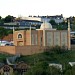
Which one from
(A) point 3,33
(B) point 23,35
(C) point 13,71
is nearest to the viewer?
(C) point 13,71

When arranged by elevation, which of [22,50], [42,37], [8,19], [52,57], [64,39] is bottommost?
[52,57]

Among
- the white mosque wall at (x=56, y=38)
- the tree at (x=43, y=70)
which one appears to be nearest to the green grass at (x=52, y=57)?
the white mosque wall at (x=56, y=38)

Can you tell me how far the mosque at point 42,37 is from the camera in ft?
179

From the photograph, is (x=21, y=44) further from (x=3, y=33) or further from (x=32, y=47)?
(x=3, y=33)

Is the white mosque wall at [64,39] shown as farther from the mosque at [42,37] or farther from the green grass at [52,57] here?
the green grass at [52,57]

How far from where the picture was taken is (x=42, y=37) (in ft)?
179

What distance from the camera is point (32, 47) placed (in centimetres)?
5338

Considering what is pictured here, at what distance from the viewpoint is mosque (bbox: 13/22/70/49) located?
179ft

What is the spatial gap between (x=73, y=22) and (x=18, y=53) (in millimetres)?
37732

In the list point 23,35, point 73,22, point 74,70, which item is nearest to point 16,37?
point 23,35

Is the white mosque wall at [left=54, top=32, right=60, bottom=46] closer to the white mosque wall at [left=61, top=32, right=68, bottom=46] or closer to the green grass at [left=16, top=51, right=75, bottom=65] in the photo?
the white mosque wall at [left=61, top=32, right=68, bottom=46]

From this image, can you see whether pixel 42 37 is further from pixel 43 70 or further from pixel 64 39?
pixel 43 70

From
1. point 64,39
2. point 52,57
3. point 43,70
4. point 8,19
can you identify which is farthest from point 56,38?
point 8,19

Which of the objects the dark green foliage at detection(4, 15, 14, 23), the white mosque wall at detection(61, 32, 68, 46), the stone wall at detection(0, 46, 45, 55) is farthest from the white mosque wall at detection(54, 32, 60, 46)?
the dark green foliage at detection(4, 15, 14, 23)
